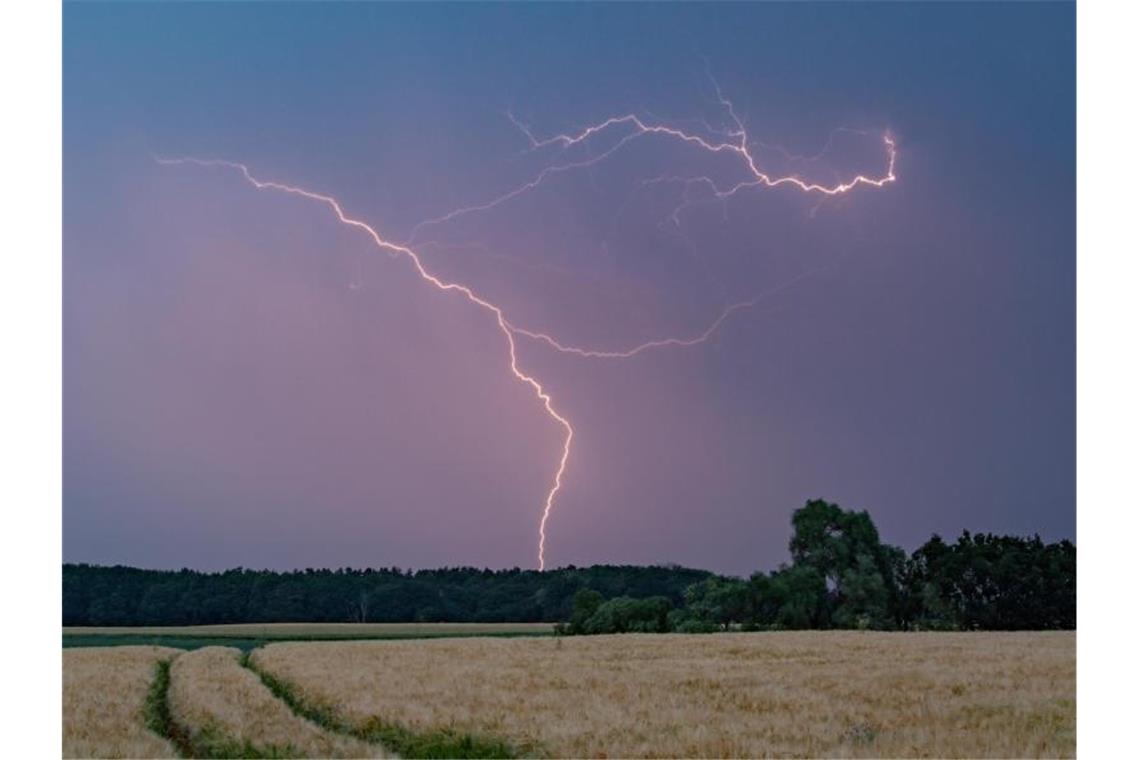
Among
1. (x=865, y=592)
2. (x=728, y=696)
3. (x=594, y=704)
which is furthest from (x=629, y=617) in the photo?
(x=594, y=704)

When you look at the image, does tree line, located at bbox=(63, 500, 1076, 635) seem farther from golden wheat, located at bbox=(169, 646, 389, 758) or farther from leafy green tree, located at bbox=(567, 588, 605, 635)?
golden wheat, located at bbox=(169, 646, 389, 758)

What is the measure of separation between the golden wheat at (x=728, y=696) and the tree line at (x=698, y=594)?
22.3 meters

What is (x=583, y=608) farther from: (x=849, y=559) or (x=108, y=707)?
(x=108, y=707)

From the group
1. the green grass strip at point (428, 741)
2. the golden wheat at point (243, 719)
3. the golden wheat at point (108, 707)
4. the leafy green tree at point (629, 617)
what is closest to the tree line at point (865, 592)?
the leafy green tree at point (629, 617)

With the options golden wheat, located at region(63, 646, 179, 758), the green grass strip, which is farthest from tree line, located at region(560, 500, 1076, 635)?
the green grass strip

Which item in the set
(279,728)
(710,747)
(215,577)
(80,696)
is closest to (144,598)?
(215,577)

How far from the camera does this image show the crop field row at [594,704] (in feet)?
50.8

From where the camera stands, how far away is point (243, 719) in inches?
725

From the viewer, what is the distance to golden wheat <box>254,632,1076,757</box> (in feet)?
50.3

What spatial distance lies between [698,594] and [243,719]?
4032cm

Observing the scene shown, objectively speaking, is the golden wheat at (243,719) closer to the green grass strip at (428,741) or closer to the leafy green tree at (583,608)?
the green grass strip at (428,741)
